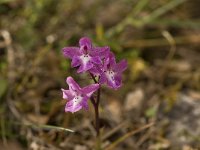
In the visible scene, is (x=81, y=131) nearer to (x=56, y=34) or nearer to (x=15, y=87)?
(x=15, y=87)

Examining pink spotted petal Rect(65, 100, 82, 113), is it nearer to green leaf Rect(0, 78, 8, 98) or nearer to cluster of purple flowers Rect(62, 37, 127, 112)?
cluster of purple flowers Rect(62, 37, 127, 112)

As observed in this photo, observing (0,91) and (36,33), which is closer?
(0,91)

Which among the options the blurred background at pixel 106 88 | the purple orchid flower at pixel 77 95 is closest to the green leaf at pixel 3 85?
the blurred background at pixel 106 88

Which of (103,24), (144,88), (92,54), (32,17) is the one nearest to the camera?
(92,54)

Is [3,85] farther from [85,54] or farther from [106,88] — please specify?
[85,54]

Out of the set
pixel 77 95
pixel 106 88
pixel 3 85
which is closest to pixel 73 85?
pixel 77 95

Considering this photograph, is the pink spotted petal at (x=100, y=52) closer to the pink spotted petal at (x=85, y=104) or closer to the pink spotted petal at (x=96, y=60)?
the pink spotted petal at (x=96, y=60)

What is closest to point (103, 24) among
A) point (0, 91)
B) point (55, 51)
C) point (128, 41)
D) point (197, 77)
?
point (128, 41)
